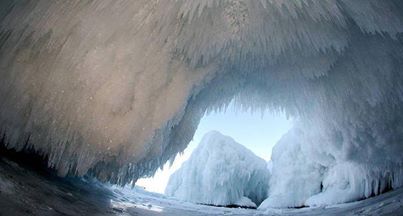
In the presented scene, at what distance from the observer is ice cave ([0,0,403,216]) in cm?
482

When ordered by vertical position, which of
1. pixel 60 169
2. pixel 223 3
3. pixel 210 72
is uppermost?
pixel 223 3

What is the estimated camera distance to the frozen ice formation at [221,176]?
58.1ft

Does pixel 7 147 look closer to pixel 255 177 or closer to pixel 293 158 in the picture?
pixel 293 158

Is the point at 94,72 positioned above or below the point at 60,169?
above

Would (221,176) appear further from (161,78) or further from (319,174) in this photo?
(161,78)

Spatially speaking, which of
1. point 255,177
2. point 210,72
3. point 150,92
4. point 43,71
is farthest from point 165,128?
point 255,177

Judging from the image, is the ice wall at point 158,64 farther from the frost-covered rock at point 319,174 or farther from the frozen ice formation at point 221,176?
the frozen ice formation at point 221,176

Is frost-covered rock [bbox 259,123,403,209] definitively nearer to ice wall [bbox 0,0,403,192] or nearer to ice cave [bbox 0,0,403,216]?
ice cave [bbox 0,0,403,216]

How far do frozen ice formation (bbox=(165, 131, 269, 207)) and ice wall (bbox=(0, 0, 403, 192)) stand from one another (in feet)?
35.6

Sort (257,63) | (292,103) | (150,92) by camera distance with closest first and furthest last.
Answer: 1. (150,92)
2. (257,63)
3. (292,103)

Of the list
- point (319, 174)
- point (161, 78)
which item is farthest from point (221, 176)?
point (161, 78)

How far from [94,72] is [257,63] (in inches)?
127

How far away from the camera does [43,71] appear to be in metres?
5.28

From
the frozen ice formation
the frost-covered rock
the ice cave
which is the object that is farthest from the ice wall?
the frozen ice formation
